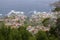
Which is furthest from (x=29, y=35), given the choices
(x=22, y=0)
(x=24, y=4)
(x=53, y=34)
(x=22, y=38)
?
(x=22, y=0)

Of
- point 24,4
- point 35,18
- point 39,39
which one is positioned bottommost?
point 39,39

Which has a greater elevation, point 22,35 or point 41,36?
point 22,35

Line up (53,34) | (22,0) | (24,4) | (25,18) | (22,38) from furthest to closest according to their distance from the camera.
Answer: (22,0) → (24,4) → (25,18) → (53,34) → (22,38)

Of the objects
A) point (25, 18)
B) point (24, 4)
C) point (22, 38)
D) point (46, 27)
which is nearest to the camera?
point (22, 38)

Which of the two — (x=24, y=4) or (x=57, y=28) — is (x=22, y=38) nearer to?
(x=57, y=28)

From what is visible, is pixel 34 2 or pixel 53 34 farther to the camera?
pixel 34 2

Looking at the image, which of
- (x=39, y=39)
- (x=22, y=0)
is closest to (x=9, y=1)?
(x=22, y=0)

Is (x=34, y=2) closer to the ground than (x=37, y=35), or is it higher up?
higher up

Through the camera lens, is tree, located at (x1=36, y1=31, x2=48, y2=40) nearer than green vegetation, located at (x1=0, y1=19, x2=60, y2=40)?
No

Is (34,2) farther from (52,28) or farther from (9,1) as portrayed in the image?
(52,28)

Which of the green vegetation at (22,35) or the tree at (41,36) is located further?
the tree at (41,36)
